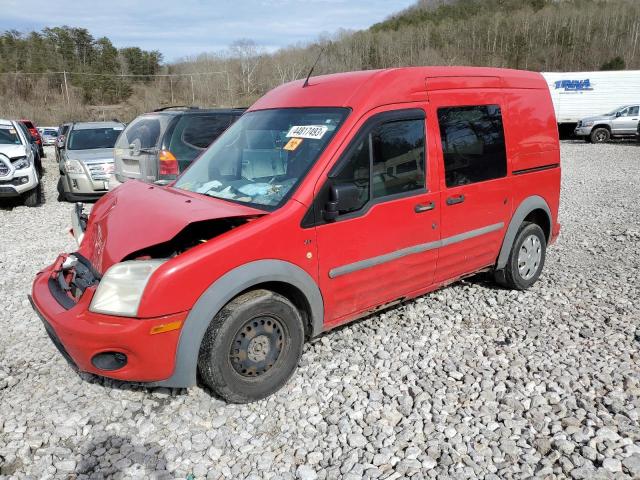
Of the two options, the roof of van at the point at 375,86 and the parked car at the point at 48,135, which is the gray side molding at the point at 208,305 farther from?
the parked car at the point at 48,135

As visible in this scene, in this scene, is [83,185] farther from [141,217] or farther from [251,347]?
[251,347]

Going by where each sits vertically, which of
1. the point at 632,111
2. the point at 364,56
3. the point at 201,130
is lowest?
the point at 201,130

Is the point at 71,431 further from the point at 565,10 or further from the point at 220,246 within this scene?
the point at 565,10

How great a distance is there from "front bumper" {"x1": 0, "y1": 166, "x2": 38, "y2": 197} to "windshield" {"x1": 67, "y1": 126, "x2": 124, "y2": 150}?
5.94ft

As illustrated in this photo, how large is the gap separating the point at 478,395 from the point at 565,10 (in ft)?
316

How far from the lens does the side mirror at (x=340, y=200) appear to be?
325 cm

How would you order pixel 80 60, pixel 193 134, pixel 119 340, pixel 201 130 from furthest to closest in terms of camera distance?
pixel 80 60 < pixel 201 130 < pixel 193 134 < pixel 119 340

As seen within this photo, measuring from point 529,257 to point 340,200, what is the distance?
9.64 ft

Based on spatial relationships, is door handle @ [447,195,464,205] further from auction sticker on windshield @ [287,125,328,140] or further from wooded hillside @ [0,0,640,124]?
wooded hillside @ [0,0,640,124]

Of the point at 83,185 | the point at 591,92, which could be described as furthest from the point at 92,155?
the point at 591,92

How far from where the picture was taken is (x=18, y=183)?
10188mm

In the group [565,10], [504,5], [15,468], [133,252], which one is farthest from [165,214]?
[504,5]

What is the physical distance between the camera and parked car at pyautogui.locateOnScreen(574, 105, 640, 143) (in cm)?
2377

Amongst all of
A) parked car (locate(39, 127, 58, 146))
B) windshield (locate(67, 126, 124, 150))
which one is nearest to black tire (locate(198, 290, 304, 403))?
windshield (locate(67, 126, 124, 150))
